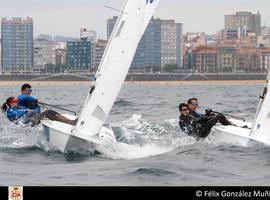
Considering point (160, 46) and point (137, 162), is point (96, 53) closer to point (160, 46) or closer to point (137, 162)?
point (160, 46)

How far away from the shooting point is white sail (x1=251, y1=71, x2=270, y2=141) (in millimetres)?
11852

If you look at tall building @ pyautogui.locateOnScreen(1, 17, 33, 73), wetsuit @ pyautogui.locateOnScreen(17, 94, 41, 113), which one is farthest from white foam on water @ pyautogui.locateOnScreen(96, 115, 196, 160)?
tall building @ pyautogui.locateOnScreen(1, 17, 33, 73)

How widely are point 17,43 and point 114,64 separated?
14771 centimetres

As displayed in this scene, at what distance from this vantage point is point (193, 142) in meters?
12.6

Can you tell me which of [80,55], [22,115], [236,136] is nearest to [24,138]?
[22,115]

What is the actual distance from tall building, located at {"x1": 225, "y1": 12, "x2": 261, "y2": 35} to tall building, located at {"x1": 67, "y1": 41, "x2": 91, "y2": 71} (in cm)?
4379

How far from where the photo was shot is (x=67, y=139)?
11.1 m

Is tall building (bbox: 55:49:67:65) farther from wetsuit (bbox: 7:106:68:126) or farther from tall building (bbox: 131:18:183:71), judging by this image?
wetsuit (bbox: 7:106:68:126)

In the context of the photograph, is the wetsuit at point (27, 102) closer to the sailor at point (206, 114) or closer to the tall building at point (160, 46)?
the sailor at point (206, 114)

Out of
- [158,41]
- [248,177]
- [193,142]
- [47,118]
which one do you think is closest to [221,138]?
[193,142]

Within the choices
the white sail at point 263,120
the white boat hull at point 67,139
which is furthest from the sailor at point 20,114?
the white sail at point 263,120

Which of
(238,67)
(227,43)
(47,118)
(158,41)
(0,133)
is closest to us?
(47,118)

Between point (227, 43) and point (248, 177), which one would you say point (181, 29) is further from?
point (248, 177)
